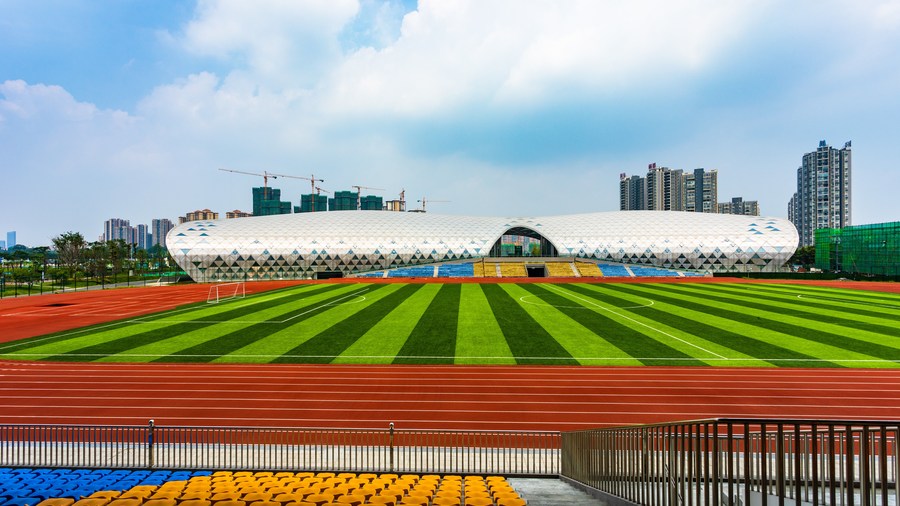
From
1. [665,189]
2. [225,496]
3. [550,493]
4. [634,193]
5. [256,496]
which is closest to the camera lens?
[225,496]

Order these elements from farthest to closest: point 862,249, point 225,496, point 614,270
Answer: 1. point 862,249
2. point 614,270
3. point 225,496

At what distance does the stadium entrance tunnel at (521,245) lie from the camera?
8731 centimetres

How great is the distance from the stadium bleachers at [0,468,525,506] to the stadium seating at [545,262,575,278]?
6810 cm

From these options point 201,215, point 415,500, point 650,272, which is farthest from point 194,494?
point 201,215

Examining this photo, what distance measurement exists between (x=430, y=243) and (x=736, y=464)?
249 ft

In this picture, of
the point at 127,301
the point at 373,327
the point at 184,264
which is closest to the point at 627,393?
the point at 373,327

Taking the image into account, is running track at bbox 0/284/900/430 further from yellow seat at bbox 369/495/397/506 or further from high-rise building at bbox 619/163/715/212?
high-rise building at bbox 619/163/715/212

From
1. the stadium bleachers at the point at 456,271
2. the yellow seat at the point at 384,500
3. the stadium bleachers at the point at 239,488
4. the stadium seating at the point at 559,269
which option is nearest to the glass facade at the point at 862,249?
the stadium seating at the point at 559,269

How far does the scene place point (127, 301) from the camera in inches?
1686

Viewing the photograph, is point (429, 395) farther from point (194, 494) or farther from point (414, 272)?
point (414, 272)

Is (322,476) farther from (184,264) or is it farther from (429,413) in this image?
(184,264)

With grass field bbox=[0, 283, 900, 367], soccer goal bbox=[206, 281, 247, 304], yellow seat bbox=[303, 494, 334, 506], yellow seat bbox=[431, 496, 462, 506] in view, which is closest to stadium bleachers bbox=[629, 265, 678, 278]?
grass field bbox=[0, 283, 900, 367]

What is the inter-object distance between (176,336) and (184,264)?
60.3 m

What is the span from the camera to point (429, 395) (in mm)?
14852
